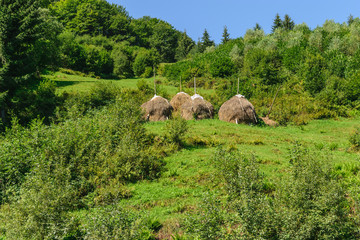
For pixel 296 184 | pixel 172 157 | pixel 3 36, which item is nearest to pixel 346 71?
pixel 172 157

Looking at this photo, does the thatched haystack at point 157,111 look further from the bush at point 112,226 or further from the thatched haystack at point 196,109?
the bush at point 112,226

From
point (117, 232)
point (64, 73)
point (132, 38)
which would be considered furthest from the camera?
point (132, 38)

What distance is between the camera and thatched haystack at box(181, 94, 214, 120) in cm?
2252

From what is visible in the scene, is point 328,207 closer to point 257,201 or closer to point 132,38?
point 257,201

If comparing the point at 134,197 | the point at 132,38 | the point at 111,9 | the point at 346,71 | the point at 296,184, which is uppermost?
the point at 111,9

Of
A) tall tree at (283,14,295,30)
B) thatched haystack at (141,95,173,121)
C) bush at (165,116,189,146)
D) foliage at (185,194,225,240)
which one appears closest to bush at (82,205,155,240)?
foliage at (185,194,225,240)

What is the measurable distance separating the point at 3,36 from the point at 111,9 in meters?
80.0

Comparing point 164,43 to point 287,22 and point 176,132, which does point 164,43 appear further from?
point 176,132

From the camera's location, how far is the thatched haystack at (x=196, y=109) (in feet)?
73.9

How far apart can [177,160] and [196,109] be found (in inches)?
356

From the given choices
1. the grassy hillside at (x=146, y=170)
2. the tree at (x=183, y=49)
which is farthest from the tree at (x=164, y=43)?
the grassy hillside at (x=146, y=170)

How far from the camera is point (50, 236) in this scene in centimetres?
761

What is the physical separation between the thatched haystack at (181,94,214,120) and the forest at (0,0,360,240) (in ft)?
2.93

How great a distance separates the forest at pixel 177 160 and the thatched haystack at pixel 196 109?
89cm
